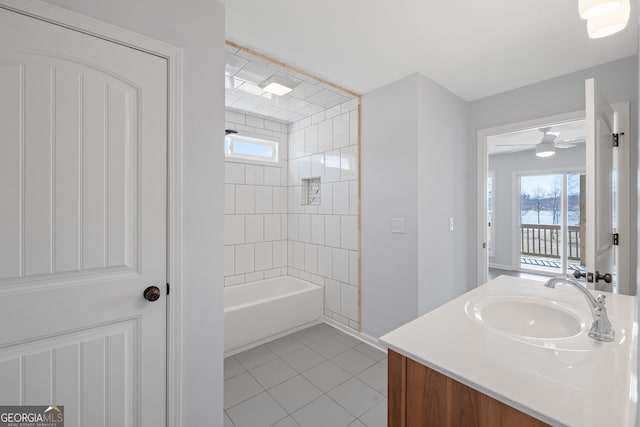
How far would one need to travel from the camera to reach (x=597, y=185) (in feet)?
4.75

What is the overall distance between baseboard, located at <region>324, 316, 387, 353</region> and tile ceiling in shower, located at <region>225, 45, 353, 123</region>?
7.83 feet

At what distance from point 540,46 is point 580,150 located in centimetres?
437

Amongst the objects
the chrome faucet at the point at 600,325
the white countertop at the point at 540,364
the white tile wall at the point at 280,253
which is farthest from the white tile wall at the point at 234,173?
the chrome faucet at the point at 600,325

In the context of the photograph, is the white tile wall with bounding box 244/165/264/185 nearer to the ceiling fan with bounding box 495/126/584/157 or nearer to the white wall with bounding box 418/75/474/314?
the white wall with bounding box 418/75/474/314

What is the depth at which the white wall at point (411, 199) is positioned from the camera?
7.47 feet

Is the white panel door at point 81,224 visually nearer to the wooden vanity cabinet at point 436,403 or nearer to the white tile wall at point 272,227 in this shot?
the wooden vanity cabinet at point 436,403

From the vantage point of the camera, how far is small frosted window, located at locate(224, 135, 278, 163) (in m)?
3.21

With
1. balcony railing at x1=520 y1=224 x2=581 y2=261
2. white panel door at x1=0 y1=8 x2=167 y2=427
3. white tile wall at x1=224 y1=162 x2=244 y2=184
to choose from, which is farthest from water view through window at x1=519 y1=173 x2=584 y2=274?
white panel door at x1=0 y1=8 x2=167 y2=427

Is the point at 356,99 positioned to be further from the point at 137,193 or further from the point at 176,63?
Result: the point at 137,193

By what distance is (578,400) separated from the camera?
0.65m

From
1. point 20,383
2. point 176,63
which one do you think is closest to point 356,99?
point 176,63

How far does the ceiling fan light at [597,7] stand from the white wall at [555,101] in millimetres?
1444

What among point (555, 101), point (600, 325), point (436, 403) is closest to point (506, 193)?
point (555, 101)

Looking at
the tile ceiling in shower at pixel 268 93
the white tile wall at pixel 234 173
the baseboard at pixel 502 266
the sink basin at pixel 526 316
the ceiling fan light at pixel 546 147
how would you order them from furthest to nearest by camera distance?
the baseboard at pixel 502 266, the ceiling fan light at pixel 546 147, the white tile wall at pixel 234 173, the tile ceiling in shower at pixel 268 93, the sink basin at pixel 526 316
